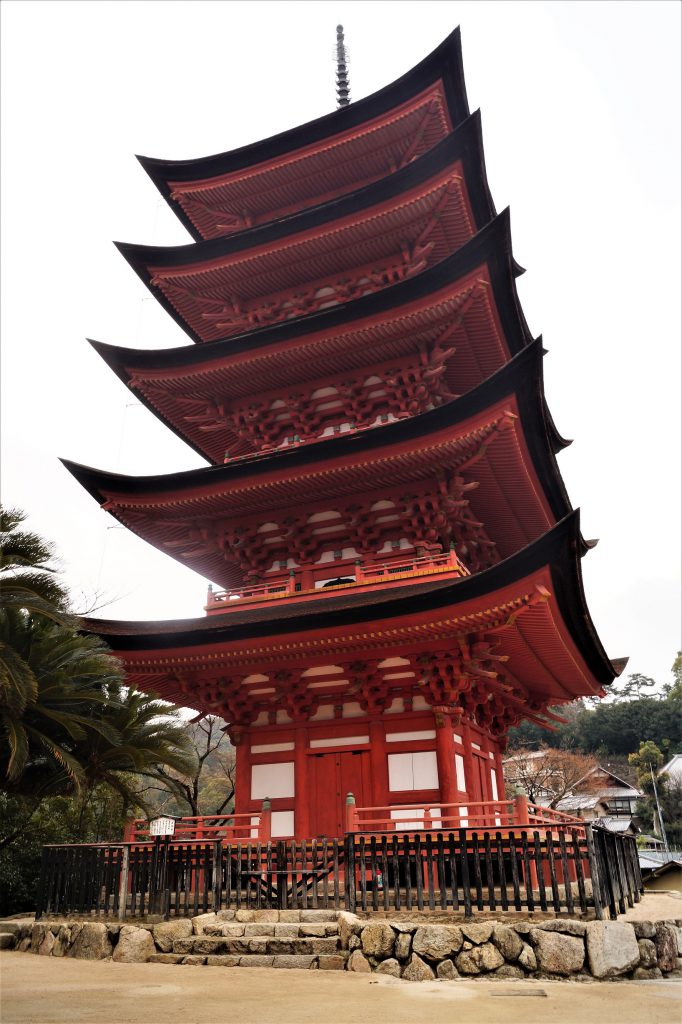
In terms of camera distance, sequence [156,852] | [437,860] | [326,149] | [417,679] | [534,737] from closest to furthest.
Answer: [437,860]
[156,852]
[417,679]
[326,149]
[534,737]

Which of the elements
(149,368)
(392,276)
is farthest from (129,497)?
(392,276)

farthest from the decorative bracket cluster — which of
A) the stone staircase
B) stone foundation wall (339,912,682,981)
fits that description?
stone foundation wall (339,912,682,981)

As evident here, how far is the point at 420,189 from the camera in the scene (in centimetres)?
1730

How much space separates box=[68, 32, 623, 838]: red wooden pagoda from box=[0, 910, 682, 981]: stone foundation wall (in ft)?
6.64

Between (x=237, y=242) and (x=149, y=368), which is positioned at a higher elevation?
(x=237, y=242)

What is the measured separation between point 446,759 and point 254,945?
186 inches

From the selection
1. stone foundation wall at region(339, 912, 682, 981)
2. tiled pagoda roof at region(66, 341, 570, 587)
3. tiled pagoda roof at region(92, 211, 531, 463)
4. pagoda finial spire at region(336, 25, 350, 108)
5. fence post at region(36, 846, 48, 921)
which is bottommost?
stone foundation wall at region(339, 912, 682, 981)

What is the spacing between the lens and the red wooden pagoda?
13.9 m

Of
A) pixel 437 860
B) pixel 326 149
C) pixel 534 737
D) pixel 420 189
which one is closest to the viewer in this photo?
pixel 437 860

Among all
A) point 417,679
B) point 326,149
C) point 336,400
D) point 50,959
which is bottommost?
point 50,959

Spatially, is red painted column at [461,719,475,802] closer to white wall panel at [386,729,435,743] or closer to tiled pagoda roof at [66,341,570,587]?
white wall panel at [386,729,435,743]

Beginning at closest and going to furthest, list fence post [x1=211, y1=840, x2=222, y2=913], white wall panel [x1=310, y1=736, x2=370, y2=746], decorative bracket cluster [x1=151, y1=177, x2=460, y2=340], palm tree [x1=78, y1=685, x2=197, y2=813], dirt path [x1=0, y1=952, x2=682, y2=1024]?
dirt path [x1=0, y1=952, x2=682, y2=1024] → fence post [x1=211, y1=840, x2=222, y2=913] → white wall panel [x1=310, y1=736, x2=370, y2=746] → palm tree [x1=78, y1=685, x2=197, y2=813] → decorative bracket cluster [x1=151, y1=177, x2=460, y2=340]

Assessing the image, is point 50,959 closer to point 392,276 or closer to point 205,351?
point 205,351

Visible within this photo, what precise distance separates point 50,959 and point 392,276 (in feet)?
52.3
